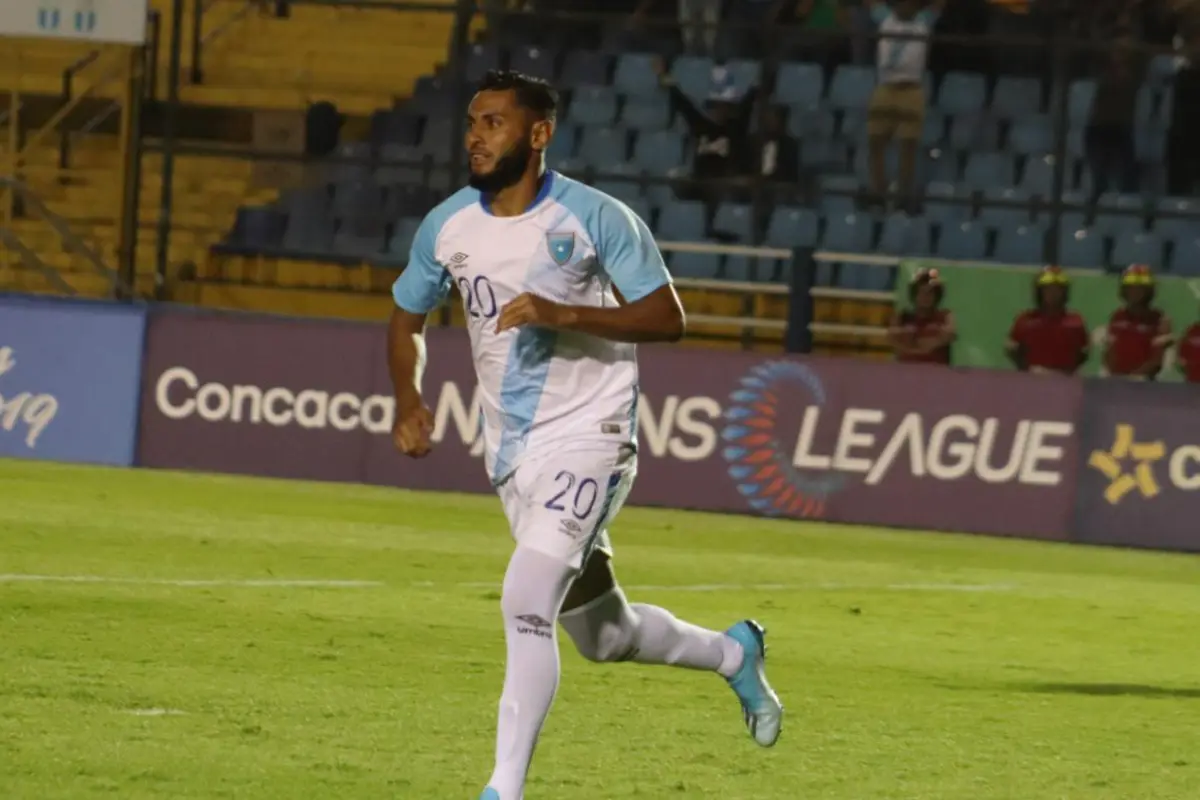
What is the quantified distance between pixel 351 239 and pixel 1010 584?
933cm

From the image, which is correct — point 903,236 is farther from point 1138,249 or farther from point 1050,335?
point 1050,335

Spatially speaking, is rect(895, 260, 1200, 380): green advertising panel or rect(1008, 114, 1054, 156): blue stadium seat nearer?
rect(895, 260, 1200, 380): green advertising panel

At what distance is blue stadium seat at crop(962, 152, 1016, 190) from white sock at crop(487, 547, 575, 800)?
16.1 m

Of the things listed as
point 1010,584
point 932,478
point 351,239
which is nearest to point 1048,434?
point 932,478

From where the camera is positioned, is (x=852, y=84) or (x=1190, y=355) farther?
(x=852, y=84)

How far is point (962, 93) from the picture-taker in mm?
23047

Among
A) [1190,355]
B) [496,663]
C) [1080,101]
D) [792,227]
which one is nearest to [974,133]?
[1080,101]

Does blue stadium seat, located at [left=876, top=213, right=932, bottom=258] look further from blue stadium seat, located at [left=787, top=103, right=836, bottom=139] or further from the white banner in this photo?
the white banner

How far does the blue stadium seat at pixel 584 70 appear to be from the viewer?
2361 cm

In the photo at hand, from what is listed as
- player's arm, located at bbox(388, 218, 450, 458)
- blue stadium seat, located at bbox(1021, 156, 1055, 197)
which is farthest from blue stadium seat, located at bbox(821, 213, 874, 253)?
player's arm, located at bbox(388, 218, 450, 458)

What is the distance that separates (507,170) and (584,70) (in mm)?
16644

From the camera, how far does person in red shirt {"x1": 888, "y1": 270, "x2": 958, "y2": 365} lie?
1923cm

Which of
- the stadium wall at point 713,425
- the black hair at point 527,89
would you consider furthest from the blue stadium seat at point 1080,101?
the black hair at point 527,89

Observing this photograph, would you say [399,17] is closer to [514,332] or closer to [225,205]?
[225,205]
